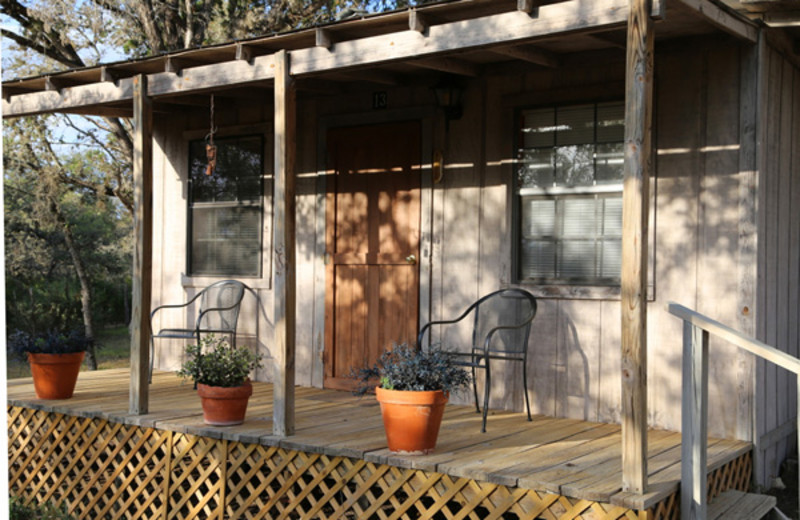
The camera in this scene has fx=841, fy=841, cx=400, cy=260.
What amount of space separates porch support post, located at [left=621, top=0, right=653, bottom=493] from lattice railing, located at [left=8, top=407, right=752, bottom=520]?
298mm

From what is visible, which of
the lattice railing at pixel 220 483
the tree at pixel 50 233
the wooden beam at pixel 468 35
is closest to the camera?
the wooden beam at pixel 468 35

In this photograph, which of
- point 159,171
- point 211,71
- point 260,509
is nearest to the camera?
point 260,509

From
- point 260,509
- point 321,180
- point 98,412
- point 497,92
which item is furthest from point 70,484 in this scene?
point 497,92

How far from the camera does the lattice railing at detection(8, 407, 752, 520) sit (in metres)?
3.71

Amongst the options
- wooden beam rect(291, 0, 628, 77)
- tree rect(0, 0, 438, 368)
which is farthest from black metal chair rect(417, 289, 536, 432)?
tree rect(0, 0, 438, 368)

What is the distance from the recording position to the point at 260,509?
447 centimetres

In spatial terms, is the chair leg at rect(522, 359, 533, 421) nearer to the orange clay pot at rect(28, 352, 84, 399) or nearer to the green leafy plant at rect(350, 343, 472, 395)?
the green leafy plant at rect(350, 343, 472, 395)

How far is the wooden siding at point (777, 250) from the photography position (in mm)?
4535

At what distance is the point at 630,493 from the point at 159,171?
5.16 meters

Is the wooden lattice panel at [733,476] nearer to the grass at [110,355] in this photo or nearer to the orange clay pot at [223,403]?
the orange clay pot at [223,403]

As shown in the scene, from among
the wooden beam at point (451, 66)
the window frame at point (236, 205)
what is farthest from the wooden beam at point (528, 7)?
the window frame at point (236, 205)

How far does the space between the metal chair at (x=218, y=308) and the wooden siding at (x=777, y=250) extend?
3674 mm

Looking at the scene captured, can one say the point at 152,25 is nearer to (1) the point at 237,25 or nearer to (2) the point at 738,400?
(1) the point at 237,25

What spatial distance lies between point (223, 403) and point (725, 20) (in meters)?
3.27
